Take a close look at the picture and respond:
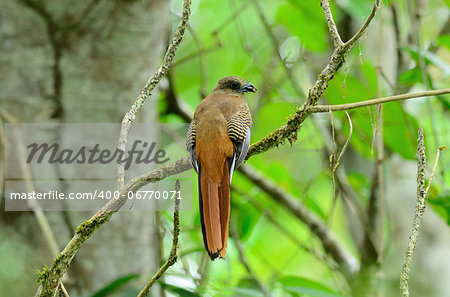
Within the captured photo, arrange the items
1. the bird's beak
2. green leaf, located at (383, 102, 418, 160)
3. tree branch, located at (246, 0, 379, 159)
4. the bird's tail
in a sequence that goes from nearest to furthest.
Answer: tree branch, located at (246, 0, 379, 159) < the bird's tail < the bird's beak < green leaf, located at (383, 102, 418, 160)

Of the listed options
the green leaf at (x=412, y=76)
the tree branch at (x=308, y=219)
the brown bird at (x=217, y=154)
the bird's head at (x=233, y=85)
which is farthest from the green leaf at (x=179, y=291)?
the green leaf at (x=412, y=76)

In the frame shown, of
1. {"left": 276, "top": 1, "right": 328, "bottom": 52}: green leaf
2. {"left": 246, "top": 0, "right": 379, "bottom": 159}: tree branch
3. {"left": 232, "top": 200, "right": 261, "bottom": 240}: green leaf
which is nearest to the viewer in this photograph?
{"left": 246, "top": 0, "right": 379, "bottom": 159}: tree branch

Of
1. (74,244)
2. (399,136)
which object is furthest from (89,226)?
(399,136)

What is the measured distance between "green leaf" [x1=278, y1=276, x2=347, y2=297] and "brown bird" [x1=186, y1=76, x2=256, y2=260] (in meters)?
0.72

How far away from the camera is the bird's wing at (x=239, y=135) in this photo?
1767 millimetres

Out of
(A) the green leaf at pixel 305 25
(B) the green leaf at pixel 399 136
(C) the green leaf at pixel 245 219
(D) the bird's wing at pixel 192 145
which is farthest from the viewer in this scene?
(A) the green leaf at pixel 305 25

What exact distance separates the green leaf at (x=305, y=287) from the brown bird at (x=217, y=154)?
0.72 meters

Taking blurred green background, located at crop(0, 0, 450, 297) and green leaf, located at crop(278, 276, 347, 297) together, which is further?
blurred green background, located at crop(0, 0, 450, 297)

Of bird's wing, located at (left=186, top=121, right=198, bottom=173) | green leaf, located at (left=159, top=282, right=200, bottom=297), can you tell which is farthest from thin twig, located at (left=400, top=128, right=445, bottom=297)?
green leaf, located at (left=159, top=282, right=200, bottom=297)

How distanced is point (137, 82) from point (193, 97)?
6.77 ft

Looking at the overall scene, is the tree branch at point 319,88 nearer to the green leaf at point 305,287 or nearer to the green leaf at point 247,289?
the green leaf at point 305,287

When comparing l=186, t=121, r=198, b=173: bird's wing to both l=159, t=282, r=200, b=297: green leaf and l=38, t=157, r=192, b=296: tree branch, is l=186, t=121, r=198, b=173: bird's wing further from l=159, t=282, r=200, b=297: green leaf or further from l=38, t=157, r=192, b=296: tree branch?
l=159, t=282, r=200, b=297: green leaf

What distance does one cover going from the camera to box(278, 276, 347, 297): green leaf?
221cm

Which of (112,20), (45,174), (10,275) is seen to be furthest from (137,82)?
(10,275)
